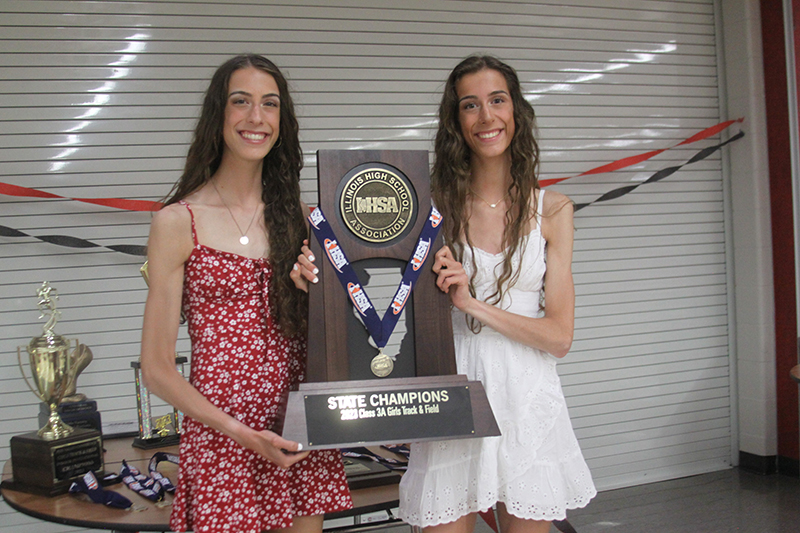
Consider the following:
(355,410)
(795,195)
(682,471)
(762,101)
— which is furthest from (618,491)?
(355,410)

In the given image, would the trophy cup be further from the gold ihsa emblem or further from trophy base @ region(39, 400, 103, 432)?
the gold ihsa emblem

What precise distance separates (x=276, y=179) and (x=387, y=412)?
2.37 feet

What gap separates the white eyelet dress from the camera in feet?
5.68

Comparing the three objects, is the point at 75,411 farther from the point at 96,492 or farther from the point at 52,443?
the point at 96,492

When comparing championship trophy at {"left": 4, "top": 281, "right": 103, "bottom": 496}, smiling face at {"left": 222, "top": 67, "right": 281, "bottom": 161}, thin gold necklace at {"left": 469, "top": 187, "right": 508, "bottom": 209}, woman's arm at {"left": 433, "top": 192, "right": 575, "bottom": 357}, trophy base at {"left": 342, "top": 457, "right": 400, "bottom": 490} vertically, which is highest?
smiling face at {"left": 222, "top": 67, "right": 281, "bottom": 161}

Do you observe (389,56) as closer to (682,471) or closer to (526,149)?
(526,149)

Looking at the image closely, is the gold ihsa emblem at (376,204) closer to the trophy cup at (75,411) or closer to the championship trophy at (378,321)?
the championship trophy at (378,321)

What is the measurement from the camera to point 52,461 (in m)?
2.13

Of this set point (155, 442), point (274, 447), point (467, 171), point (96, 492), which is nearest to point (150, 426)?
point (155, 442)

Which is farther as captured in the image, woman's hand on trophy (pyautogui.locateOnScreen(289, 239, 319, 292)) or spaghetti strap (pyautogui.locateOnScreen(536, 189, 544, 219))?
spaghetti strap (pyautogui.locateOnScreen(536, 189, 544, 219))

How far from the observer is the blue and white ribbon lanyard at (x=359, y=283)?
1.70 meters

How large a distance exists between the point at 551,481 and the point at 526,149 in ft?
3.14

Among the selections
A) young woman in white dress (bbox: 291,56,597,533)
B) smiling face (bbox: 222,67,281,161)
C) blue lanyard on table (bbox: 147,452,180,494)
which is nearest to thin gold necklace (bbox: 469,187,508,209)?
young woman in white dress (bbox: 291,56,597,533)

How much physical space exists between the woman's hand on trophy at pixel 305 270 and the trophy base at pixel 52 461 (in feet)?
3.68
